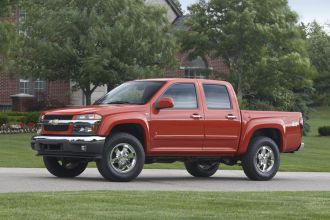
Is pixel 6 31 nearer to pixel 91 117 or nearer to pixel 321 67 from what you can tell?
pixel 91 117

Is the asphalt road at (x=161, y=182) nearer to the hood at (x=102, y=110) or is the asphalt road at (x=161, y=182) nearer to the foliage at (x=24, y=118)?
the hood at (x=102, y=110)

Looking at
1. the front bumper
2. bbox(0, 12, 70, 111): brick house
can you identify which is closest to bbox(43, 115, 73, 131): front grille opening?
the front bumper

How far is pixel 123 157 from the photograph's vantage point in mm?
15883

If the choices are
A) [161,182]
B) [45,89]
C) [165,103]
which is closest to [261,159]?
[161,182]

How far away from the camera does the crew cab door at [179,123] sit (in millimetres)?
16469

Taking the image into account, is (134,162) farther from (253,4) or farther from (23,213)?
(253,4)

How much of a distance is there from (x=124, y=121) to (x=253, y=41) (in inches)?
1202

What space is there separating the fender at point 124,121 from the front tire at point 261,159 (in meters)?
2.48

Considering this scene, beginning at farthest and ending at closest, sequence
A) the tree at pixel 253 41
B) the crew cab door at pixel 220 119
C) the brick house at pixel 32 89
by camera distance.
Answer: the brick house at pixel 32 89
the tree at pixel 253 41
the crew cab door at pixel 220 119

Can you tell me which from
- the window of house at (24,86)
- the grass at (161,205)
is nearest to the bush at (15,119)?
the window of house at (24,86)

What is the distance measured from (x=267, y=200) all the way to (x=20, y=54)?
31.4 m

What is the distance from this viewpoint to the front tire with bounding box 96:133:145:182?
619 inches

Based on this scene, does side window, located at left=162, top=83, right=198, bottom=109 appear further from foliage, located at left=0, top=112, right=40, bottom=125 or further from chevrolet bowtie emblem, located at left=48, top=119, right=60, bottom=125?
foliage, located at left=0, top=112, right=40, bottom=125

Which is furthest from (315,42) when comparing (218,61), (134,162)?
(134,162)
